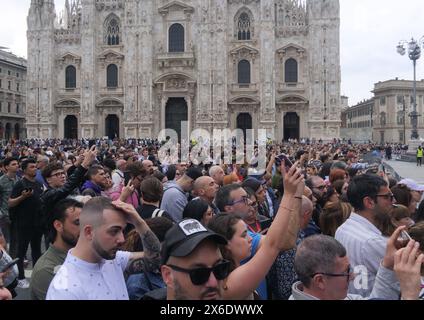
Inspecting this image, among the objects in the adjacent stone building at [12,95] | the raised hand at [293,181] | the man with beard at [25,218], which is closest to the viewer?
the raised hand at [293,181]

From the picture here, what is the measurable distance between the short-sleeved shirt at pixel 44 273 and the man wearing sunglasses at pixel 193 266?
4.78 feet

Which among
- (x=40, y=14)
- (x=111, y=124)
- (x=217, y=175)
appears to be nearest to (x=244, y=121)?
(x=111, y=124)

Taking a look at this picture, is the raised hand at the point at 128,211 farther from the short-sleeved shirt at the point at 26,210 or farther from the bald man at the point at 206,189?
the short-sleeved shirt at the point at 26,210

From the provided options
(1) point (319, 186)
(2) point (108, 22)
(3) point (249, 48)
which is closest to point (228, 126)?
(3) point (249, 48)

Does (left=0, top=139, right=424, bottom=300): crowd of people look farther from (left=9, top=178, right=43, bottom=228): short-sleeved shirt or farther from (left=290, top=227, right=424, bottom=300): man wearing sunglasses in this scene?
(left=9, top=178, right=43, bottom=228): short-sleeved shirt

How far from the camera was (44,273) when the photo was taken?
3941 millimetres

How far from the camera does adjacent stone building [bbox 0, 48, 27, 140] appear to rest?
5894cm

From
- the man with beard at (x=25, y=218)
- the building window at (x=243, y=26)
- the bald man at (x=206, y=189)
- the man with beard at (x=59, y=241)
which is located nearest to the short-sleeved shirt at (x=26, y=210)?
the man with beard at (x=25, y=218)

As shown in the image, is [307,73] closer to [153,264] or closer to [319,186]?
[319,186]

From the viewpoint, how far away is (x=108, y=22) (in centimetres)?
4378

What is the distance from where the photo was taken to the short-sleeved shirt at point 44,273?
3.82m

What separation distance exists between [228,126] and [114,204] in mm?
38494

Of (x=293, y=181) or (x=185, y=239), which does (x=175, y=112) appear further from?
(x=185, y=239)

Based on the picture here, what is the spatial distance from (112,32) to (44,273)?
139ft
